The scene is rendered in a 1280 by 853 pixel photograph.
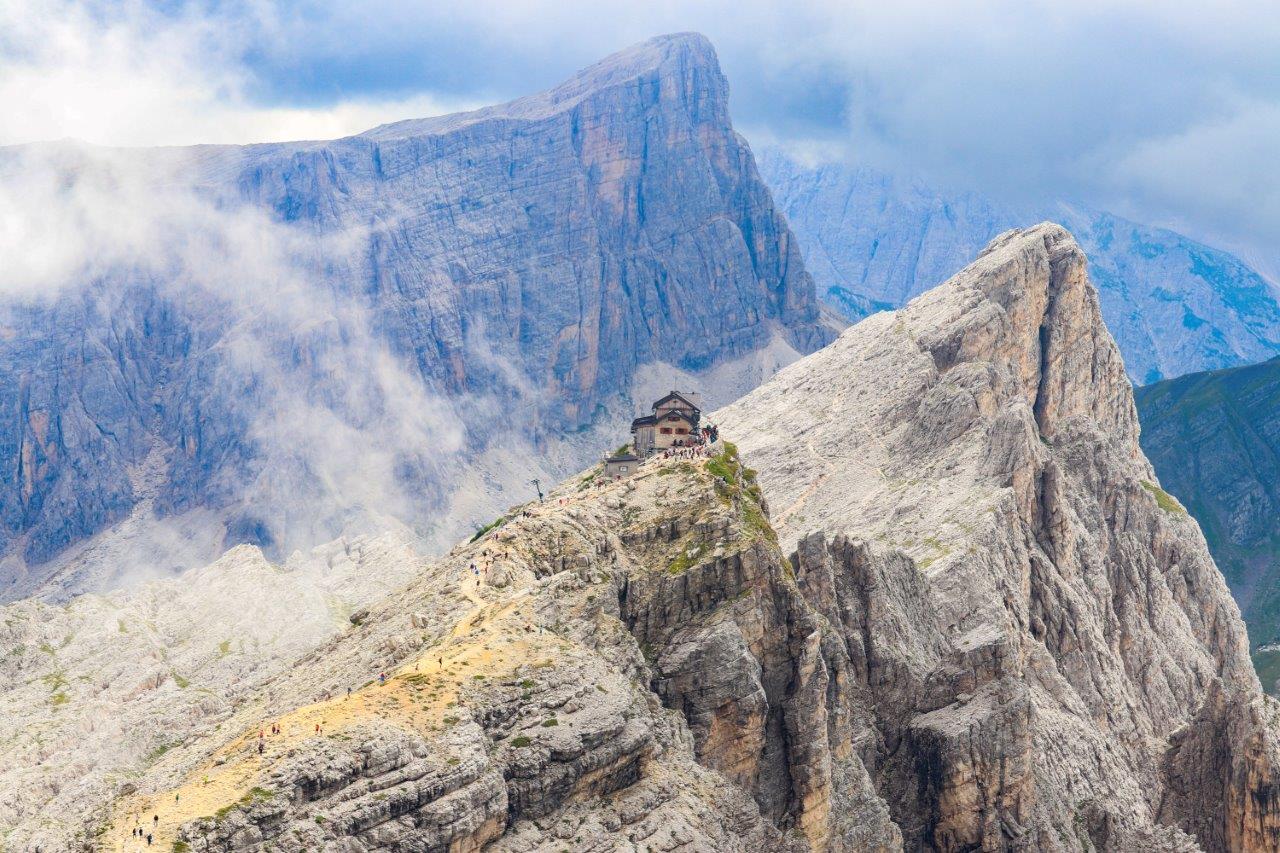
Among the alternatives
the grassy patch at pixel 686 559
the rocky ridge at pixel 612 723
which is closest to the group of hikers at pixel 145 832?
the rocky ridge at pixel 612 723

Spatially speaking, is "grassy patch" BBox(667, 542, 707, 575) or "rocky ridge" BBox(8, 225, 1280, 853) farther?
"grassy patch" BBox(667, 542, 707, 575)

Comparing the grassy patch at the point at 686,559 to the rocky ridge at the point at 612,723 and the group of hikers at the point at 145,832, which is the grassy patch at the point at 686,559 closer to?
the rocky ridge at the point at 612,723

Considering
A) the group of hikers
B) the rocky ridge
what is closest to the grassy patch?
the rocky ridge

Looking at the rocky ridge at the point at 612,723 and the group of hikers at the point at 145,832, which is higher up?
the group of hikers at the point at 145,832

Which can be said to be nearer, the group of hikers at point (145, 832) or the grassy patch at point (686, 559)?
the group of hikers at point (145, 832)

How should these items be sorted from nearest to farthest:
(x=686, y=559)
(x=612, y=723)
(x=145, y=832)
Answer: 1. (x=145, y=832)
2. (x=612, y=723)
3. (x=686, y=559)

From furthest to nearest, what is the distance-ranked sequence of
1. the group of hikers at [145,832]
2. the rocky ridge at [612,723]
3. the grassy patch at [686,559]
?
the grassy patch at [686,559]
the rocky ridge at [612,723]
the group of hikers at [145,832]

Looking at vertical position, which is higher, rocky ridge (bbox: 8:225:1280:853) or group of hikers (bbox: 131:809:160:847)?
group of hikers (bbox: 131:809:160:847)

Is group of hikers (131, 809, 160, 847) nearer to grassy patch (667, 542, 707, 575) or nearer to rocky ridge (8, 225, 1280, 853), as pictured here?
rocky ridge (8, 225, 1280, 853)

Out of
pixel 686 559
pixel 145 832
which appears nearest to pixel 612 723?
pixel 686 559

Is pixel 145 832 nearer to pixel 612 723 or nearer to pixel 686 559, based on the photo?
pixel 612 723

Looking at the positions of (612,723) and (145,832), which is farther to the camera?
(612,723)

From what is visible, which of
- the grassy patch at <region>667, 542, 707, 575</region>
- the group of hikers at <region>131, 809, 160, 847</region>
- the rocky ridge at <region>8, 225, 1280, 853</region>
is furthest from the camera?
the grassy patch at <region>667, 542, 707, 575</region>

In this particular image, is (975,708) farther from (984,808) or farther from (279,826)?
(279,826)
